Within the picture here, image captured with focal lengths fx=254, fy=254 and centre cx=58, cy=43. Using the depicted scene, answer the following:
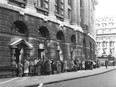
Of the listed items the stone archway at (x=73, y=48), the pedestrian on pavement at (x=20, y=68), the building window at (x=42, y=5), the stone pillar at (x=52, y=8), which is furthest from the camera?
the stone archway at (x=73, y=48)

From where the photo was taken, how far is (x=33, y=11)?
25.2 m

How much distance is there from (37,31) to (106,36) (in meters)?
95.6

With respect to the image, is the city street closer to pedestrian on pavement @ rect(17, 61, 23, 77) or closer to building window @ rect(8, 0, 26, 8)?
pedestrian on pavement @ rect(17, 61, 23, 77)

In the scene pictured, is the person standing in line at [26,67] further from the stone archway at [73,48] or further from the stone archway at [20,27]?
the stone archway at [73,48]

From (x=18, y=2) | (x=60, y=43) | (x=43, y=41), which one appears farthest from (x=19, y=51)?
(x=60, y=43)

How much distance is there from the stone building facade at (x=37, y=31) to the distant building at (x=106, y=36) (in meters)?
79.3

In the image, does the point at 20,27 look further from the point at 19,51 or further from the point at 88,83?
the point at 88,83

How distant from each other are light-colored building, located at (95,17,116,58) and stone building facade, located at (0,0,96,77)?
260ft

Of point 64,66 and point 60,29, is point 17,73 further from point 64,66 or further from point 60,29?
point 60,29

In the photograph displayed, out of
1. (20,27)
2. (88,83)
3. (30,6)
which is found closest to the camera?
(88,83)

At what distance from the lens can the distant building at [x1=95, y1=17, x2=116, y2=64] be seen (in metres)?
117

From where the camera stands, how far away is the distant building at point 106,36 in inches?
4594

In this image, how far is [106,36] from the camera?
388 feet

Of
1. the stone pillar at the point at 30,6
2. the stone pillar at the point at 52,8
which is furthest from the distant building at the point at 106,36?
the stone pillar at the point at 30,6
